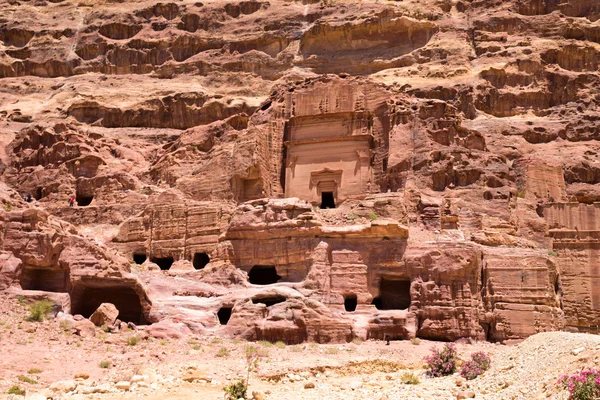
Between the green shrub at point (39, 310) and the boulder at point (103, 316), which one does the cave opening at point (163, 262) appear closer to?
the boulder at point (103, 316)

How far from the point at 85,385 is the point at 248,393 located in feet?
13.8

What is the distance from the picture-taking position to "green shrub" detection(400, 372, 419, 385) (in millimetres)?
20763

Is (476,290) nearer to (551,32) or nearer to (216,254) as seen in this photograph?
(216,254)

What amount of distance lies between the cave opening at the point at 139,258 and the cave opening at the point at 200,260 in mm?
2977

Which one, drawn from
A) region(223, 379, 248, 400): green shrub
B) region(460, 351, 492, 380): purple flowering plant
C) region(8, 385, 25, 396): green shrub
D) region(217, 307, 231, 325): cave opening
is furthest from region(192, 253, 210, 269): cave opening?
region(223, 379, 248, 400): green shrub

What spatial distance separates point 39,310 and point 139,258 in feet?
39.1

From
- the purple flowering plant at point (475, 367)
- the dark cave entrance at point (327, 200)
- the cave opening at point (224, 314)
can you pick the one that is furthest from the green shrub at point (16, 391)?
the dark cave entrance at point (327, 200)

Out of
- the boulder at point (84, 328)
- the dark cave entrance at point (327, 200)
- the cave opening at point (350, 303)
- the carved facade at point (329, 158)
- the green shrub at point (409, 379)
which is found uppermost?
the carved facade at point (329, 158)

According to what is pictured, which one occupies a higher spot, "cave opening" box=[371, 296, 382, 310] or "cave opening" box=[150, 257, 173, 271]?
"cave opening" box=[150, 257, 173, 271]

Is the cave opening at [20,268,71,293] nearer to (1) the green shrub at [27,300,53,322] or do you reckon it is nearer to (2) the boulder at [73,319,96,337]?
(1) the green shrub at [27,300,53,322]

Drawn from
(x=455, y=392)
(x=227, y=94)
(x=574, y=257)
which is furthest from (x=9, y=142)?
(x=455, y=392)

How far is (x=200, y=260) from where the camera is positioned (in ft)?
118

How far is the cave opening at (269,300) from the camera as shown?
95.9 ft

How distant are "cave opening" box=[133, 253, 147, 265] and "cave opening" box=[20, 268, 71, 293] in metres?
8.69
